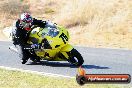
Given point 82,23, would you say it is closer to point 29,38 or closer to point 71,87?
point 29,38

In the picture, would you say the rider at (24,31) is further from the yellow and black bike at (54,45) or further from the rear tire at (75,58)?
the rear tire at (75,58)

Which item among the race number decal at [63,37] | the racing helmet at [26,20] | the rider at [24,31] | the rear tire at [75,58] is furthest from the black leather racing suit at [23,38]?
the rear tire at [75,58]

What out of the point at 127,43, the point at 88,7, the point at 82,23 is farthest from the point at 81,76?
the point at 88,7

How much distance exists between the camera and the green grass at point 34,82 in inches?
351

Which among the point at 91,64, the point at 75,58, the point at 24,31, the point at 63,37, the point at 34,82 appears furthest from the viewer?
the point at 91,64

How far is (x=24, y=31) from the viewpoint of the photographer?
13.1m

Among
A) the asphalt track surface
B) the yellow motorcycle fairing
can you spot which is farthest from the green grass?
the yellow motorcycle fairing

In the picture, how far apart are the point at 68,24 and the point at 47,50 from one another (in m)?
15.0

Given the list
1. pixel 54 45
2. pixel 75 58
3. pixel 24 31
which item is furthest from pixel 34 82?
pixel 24 31

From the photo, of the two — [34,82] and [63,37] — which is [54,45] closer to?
[63,37]

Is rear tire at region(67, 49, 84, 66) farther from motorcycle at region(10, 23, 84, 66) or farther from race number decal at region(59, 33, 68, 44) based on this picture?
race number decal at region(59, 33, 68, 44)

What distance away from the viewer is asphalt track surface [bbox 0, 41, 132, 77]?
39.7ft

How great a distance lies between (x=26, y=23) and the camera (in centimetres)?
1298

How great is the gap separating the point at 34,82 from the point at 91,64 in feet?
14.5
